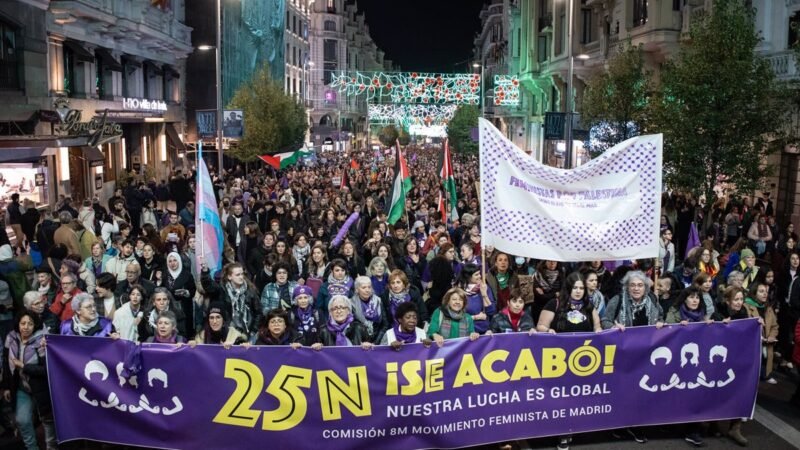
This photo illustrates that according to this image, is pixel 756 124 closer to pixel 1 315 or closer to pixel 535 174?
pixel 535 174

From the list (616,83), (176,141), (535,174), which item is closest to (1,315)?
(535,174)

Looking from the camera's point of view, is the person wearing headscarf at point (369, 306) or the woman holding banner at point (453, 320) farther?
the person wearing headscarf at point (369, 306)

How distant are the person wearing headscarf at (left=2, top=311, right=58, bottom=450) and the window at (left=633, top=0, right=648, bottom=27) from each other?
2598 cm

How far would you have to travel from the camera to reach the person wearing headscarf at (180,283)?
31.8 ft

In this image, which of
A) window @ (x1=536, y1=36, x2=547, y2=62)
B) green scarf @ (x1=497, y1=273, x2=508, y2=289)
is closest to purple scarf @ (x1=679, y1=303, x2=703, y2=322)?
green scarf @ (x1=497, y1=273, x2=508, y2=289)

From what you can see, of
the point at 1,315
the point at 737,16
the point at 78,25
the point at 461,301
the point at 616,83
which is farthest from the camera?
the point at 78,25

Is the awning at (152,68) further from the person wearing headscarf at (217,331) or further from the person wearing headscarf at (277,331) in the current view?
the person wearing headscarf at (277,331)

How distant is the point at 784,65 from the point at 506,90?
34.7 metres

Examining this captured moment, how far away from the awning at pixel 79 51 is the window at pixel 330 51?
7380 centimetres

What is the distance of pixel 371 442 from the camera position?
6945 mm

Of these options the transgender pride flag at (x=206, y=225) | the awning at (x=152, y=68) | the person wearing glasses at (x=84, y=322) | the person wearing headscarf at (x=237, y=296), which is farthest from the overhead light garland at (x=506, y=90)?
the person wearing glasses at (x=84, y=322)

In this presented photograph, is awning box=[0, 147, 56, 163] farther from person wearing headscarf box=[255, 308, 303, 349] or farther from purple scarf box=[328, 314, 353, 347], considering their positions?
purple scarf box=[328, 314, 353, 347]

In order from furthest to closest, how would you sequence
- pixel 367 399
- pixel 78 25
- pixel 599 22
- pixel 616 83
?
1. pixel 599 22
2. pixel 78 25
3. pixel 616 83
4. pixel 367 399

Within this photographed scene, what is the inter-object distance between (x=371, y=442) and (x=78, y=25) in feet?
77.2
